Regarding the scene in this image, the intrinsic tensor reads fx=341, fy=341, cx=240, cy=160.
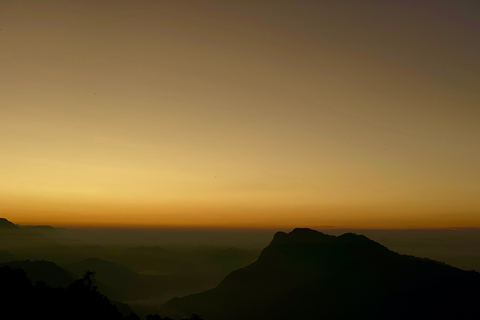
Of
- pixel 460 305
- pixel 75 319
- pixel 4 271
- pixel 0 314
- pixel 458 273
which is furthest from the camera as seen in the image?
pixel 458 273

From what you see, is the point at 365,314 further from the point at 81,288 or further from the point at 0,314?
the point at 0,314

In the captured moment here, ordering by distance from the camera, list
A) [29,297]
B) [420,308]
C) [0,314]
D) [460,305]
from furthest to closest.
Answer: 1. [420,308]
2. [460,305]
3. [29,297]
4. [0,314]

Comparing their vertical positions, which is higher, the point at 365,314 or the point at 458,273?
the point at 458,273

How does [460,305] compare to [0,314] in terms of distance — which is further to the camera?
[460,305]

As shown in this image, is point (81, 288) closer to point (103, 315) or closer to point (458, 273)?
point (103, 315)

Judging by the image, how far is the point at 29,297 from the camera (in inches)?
2662

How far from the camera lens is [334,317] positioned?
197 metres

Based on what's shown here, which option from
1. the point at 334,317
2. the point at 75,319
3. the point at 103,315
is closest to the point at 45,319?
the point at 75,319

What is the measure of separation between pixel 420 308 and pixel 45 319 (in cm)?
17822

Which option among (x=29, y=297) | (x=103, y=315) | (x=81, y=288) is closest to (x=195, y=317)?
(x=103, y=315)

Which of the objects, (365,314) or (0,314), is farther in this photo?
(365,314)

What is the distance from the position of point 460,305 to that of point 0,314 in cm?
18638

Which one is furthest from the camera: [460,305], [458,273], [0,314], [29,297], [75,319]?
[458,273]

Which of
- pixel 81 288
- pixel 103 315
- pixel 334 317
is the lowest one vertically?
pixel 334 317
